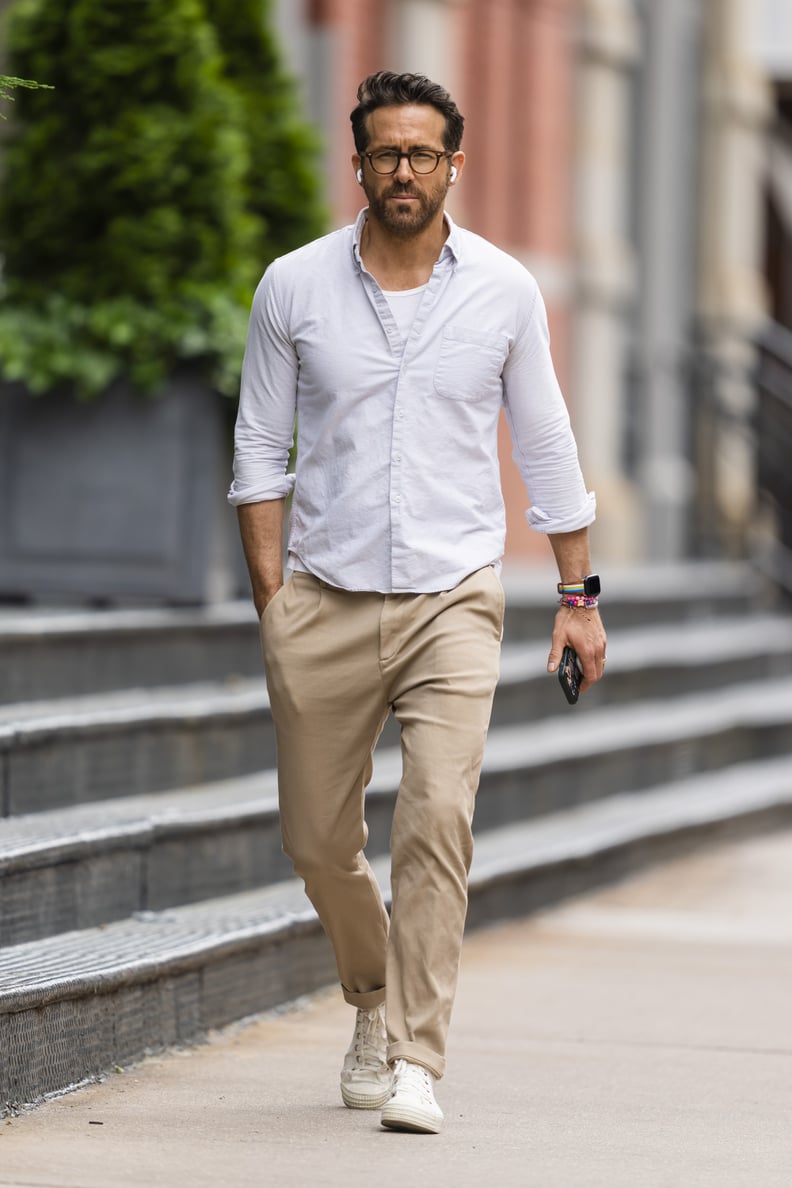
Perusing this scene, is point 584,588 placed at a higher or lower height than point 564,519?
lower

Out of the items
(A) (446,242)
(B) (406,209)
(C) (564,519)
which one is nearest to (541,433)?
(C) (564,519)

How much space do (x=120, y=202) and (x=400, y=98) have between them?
3067mm

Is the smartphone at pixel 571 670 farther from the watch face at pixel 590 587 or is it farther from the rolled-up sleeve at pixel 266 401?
the rolled-up sleeve at pixel 266 401

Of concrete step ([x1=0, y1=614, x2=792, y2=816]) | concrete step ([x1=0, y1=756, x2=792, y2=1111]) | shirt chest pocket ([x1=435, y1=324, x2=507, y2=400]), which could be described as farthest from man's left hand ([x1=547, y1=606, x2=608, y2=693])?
concrete step ([x1=0, y1=614, x2=792, y2=816])

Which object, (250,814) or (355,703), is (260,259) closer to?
(250,814)

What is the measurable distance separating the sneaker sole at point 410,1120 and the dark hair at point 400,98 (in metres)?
1.78

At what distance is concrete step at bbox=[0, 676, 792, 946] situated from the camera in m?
5.40

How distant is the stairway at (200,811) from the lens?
5.23 metres

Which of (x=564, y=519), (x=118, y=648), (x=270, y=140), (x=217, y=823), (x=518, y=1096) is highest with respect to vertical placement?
(x=270, y=140)

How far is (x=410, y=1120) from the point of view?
4.63 m

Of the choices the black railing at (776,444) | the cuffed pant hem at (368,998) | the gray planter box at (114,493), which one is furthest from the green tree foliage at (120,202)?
the black railing at (776,444)

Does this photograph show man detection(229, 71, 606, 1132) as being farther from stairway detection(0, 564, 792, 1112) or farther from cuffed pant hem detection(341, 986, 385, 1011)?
stairway detection(0, 564, 792, 1112)

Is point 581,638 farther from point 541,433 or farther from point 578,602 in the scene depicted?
point 541,433

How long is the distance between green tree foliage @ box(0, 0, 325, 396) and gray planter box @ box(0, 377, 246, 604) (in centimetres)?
10
